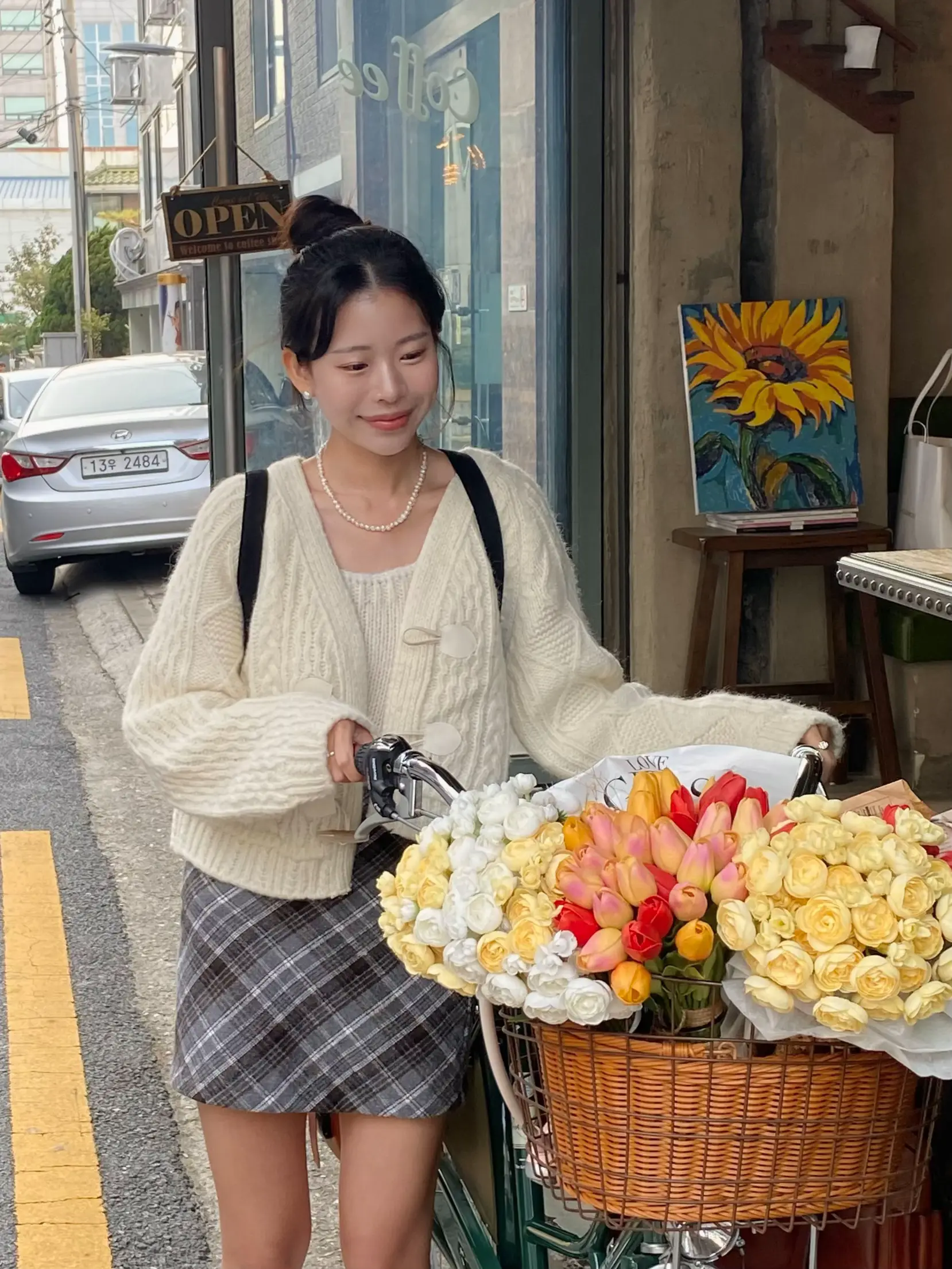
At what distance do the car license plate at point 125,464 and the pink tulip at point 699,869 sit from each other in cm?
946

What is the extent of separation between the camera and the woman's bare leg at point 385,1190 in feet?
6.86

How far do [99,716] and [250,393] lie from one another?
9.66 ft

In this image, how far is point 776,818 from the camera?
1392mm

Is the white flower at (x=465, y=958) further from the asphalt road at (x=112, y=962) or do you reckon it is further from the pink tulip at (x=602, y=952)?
the asphalt road at (x=112, y=962)

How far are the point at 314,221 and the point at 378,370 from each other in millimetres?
285

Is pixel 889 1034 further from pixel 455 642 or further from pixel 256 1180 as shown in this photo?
pixel 256 1180

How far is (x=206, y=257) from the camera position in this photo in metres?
4.76

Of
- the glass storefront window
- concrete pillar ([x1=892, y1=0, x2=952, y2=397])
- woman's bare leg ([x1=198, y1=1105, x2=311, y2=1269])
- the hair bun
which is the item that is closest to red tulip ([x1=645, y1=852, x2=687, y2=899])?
woman's bare leg ([x1=198, y1=1105, x2=311, y2=1269])

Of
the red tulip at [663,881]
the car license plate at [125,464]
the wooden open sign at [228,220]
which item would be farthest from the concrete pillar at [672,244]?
the car license plate at [125,464]

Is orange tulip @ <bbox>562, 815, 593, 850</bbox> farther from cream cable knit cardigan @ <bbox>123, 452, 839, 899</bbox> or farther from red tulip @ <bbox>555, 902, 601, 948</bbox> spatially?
cream cable knit cardigan @ <bbox>123, 452, 839, 899</bbox>

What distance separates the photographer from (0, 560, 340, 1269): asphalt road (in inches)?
129

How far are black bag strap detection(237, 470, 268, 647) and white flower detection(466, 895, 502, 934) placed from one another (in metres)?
0.82

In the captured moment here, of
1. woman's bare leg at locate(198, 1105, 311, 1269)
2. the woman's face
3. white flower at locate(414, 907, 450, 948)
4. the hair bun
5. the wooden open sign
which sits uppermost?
the wooden open sign

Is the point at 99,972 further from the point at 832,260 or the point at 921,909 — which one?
the point at 921,909
